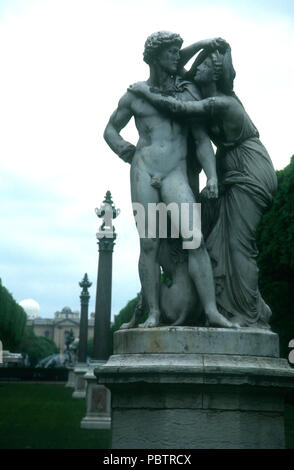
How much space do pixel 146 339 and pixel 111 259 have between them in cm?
1595

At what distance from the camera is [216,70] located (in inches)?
272

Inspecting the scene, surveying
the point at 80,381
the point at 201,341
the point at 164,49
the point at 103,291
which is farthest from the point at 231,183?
the point at 80,381

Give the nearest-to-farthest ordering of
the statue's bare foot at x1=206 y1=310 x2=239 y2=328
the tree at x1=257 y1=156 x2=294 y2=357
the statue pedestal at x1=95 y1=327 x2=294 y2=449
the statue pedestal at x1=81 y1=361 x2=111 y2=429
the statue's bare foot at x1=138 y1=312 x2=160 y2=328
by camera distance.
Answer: the statue pedestal at x1=95 y1=327 x2=294 y2=449 < the statue's bare foot at x1=206 y1=310 x2=239 y2=328 < the statue's bare foot at x1=138 y1=312 x2=160 y2=328 < the statue pedestal at x1=81 y1=361 x2=111 y2=429 < the tree at x1=257 y1=156 x2=294 y2=357

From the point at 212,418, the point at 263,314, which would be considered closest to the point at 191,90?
the point at 263,314

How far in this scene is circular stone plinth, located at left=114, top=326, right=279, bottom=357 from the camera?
240 inches

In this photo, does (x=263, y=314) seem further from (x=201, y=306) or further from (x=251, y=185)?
(x=251, y=185)

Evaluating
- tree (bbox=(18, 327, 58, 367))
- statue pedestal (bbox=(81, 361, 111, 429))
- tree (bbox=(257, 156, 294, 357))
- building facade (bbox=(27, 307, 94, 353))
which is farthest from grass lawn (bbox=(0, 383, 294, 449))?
building facade (bbox=(27, 307, 94, 353))

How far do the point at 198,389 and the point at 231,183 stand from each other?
220 centimetres

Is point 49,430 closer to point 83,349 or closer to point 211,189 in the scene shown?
point 211,189

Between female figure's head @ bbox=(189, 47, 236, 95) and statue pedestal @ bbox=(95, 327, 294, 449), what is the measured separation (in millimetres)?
2628

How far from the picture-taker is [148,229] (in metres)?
6.77

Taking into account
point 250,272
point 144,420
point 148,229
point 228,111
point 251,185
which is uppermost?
point 228,111

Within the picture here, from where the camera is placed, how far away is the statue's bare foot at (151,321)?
646 centimetres

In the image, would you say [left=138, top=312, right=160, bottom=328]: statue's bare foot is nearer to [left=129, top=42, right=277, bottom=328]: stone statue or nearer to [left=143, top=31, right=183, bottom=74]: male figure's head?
[left=129, top=42, right=277, bottom=328]: stone statue
